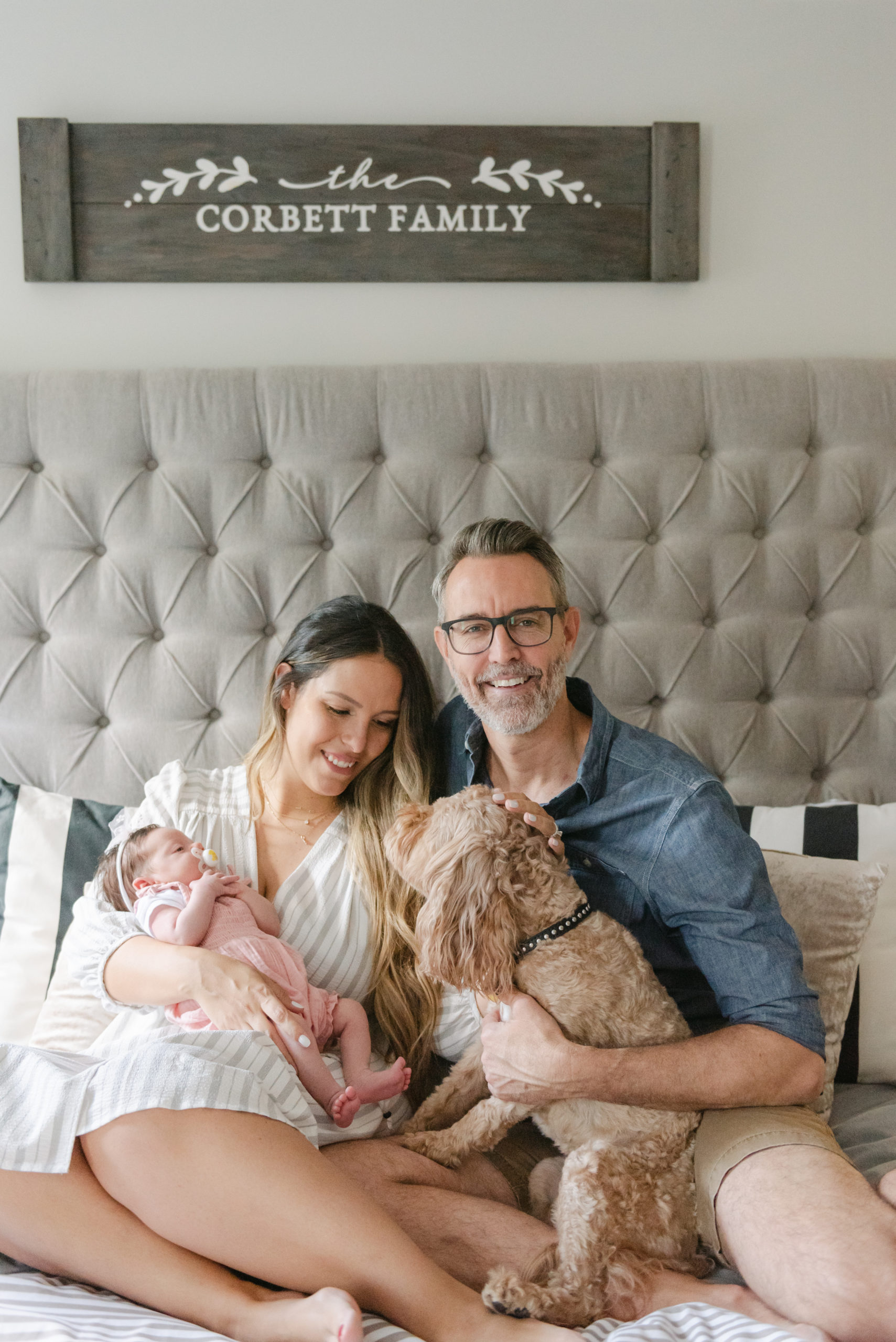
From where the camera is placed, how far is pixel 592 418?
2.54 m

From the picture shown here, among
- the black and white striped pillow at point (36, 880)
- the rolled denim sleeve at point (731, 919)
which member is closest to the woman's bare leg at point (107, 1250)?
the black and white striped pillow at point (36, 880)

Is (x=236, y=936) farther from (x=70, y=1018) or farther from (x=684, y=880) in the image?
(x=684, y=880)

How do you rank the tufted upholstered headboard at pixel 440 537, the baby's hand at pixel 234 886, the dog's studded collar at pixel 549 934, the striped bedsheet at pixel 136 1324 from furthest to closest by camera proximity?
the tufted upholstered headboard at pixel 440 537 → the baby's hand at pixel 234 886 → the dog's studded collar at pixel 549 934 → the striped bedsheet at pixel 136 1324

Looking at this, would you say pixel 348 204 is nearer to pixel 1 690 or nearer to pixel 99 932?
pixel 1 690

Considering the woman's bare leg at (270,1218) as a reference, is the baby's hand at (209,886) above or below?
above

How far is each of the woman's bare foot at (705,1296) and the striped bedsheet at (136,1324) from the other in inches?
2.9

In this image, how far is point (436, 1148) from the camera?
173cm

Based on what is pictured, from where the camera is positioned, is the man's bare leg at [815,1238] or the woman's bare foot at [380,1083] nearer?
the man's bare leg at [815,1238]

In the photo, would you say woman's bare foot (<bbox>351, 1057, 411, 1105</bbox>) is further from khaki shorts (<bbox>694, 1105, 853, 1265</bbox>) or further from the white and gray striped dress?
khaki shorts (<bbox>694, 1105, 853, 1265</bbox>)

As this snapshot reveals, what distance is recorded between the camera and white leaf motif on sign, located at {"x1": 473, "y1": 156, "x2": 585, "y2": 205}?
260cm

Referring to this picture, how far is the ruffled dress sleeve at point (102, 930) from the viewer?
184 cm

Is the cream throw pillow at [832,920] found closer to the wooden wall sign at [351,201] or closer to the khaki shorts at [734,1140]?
Answer: the khaki shorts at [734,1140]

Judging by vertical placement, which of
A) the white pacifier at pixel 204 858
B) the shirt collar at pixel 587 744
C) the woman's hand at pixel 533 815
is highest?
the shirt collar at pixel 587 744

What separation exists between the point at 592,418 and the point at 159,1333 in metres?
2.15
